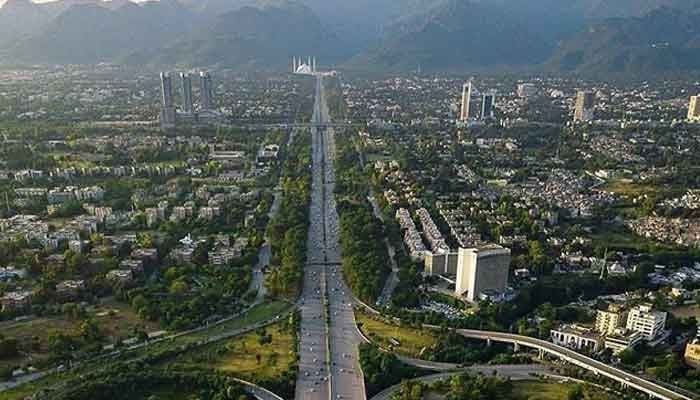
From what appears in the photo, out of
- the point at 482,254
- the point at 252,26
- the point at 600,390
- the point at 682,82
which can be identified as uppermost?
the point at 252,26

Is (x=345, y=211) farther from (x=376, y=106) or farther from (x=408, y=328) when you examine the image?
(x=376, y=106)

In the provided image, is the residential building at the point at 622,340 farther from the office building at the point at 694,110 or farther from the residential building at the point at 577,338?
the office building at the point at 694,110

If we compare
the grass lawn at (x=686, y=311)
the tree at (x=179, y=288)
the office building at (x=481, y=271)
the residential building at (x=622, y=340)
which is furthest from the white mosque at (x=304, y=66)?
the residential building at (x=622, y=340)

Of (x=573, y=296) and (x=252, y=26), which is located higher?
(x=252, y=26)

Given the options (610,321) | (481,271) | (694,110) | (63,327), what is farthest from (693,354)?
(694,110)

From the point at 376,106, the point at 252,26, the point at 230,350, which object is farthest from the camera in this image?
the point at 252,26

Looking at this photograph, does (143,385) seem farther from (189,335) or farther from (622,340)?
(622,340)

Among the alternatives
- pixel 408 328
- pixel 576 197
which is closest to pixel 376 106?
pixel 576 197
